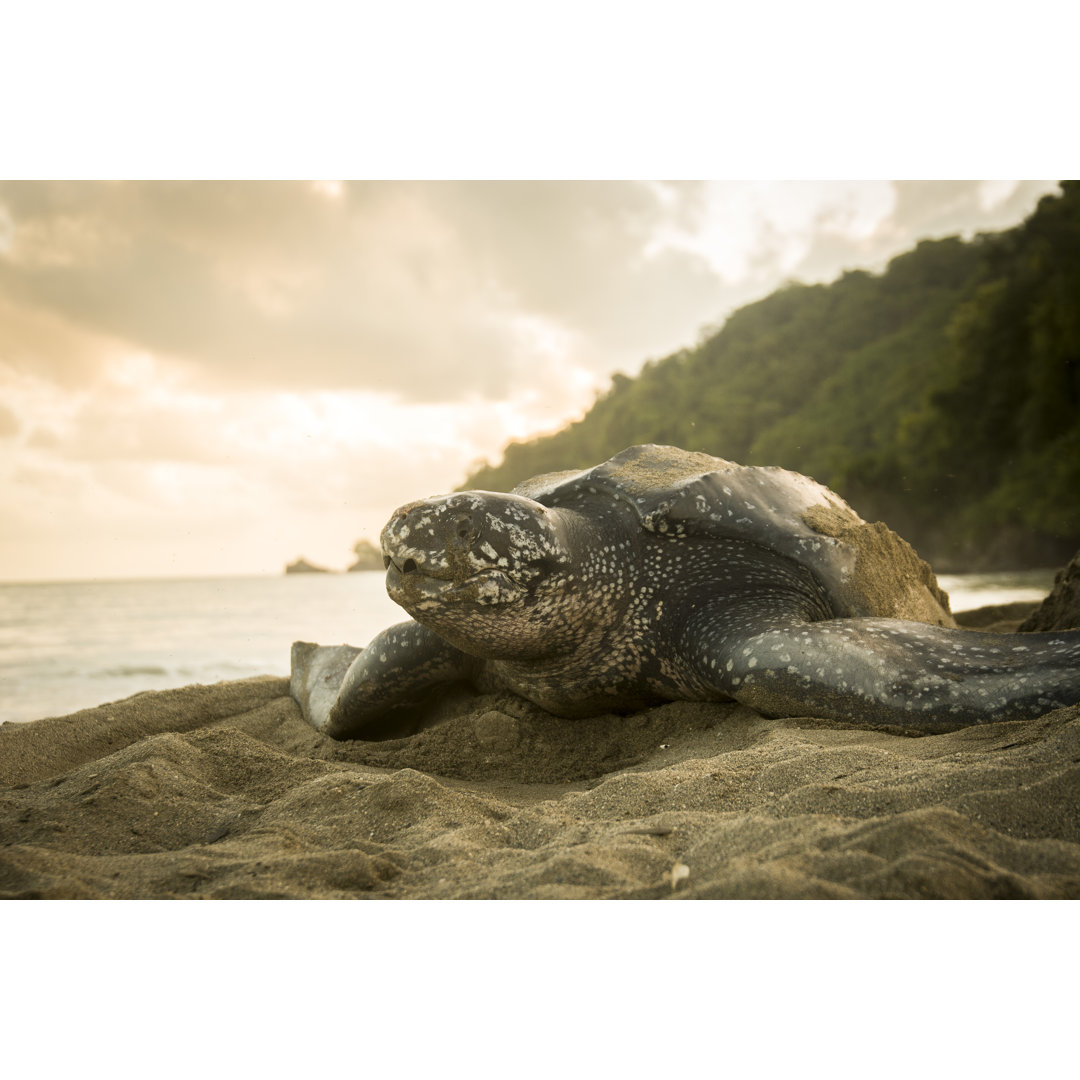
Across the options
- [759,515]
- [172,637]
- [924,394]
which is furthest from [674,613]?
[924,394]

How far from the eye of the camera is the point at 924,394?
1279 cm

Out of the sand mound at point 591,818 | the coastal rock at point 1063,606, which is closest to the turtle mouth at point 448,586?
the sand mound at point 591,818

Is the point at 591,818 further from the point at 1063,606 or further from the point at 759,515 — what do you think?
the point at 1063,606

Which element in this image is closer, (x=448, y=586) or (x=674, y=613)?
(x=448, y=586)

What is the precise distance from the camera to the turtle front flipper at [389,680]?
2.50m

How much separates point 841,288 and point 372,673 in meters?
12.3

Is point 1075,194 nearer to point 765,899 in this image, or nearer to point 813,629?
point 813,629

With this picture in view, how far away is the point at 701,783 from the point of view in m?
1.44

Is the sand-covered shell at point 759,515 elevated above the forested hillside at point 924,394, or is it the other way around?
the forested hillside at point 924,394

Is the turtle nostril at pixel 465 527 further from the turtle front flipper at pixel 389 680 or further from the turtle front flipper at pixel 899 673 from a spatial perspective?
the turtle front flipper at pixel 899 673

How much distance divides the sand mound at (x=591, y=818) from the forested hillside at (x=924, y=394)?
6.92 meters

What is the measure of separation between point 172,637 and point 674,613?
569cm

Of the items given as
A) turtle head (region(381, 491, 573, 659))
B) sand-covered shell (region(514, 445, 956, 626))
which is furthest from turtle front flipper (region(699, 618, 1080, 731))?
turtle head (region(381, 491, 573, 659))

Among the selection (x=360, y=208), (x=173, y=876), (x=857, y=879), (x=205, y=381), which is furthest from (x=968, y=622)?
(x=205, y=381)
